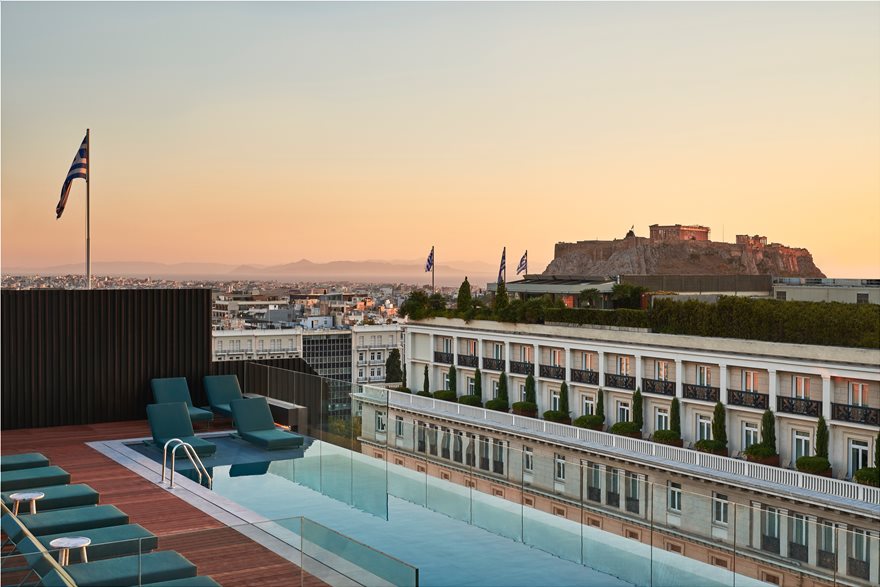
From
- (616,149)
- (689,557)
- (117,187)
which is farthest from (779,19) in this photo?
(689,557)

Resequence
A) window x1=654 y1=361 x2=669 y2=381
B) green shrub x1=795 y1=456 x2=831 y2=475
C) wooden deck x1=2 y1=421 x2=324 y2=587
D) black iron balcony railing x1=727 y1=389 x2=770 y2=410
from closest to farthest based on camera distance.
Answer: wooden deck x1=2 y1=421 x2=324 y2=587 < green shrub x1=795 y1=456 x2=831 y2=475 < black iron balcony railing x1=727 y1=389 x2=770 y2=410 < window x1=654 y1=361 x2=669 y2=381

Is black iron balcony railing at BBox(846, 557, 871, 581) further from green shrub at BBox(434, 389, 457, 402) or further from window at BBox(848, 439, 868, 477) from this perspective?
green shrub at BBox(434, 389, 457, 402)

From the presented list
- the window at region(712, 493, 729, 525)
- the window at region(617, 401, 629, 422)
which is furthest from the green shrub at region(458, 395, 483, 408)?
the window at region(712, 493, 729, 525)

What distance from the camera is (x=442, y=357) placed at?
49062mm

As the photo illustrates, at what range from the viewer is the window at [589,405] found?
3994 cm

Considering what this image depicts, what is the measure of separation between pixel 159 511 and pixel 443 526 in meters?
2.77

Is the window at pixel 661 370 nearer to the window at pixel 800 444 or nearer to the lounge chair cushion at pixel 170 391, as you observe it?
the window at pixel 800 444

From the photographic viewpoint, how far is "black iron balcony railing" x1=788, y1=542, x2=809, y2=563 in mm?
7132

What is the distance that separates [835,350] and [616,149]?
32381mm

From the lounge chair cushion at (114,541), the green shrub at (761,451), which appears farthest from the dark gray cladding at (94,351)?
the green shrub at (761,451)

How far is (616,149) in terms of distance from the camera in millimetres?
61219

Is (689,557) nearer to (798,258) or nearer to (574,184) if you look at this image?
(574,184)

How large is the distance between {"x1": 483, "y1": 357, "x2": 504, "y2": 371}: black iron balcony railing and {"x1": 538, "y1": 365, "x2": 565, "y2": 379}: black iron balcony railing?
280 centimetres

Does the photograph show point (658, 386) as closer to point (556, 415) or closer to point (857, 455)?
point (556, 415)
